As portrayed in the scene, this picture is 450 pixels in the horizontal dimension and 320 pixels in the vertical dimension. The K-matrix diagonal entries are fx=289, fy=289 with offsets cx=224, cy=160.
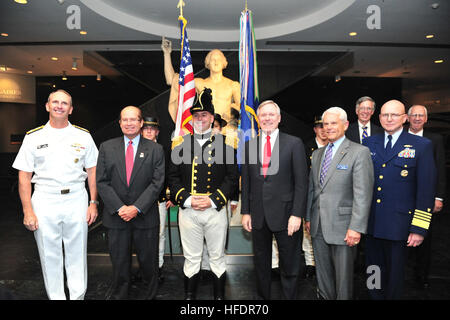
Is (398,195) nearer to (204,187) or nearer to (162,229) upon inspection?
(204,187)

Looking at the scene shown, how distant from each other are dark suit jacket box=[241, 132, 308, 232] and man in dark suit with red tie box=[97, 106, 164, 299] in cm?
78

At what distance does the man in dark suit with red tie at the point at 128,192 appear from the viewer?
2242 millimetres

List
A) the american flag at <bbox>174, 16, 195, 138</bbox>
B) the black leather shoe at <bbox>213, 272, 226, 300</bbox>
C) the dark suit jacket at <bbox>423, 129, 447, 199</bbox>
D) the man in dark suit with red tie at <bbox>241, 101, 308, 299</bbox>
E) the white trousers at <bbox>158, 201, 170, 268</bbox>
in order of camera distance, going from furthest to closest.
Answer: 1. the american flag at <bbox>174, 16, 195, 138</bbox>
2. the white trousers at <bbox>158, 201, 170, 268</bbox>
3. the dark suit jacket at <bbox>423, 129, 447, 199</bbox>
4. the black leather shoe at <bbox>213, 272, 226, 300</bbox>
5. the man in dark suit with red tie at <bbox>241, 101, 308, 299</bbox>

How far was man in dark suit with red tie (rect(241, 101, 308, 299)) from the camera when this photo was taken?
2098 millimetres

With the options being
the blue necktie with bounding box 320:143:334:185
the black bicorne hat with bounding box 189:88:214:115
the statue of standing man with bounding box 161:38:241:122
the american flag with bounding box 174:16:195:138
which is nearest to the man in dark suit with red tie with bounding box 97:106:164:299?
the black bicorne hat with bounding box 189:88:214:115

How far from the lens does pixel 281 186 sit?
2.11 metres

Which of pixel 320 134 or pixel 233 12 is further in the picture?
pixel 233 12

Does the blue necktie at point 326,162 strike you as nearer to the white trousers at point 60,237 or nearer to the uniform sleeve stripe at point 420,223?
the uniform sleeve stripe at point 420,223

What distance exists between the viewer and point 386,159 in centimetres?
204

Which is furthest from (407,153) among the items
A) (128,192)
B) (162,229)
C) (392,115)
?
(162,229)

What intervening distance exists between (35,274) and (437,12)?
6.87m

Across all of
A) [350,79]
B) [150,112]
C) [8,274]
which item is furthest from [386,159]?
[350,79]

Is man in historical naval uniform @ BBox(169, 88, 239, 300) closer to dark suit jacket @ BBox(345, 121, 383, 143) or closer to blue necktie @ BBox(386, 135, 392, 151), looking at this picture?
blue necktie @ BBox(386, 135, 392, 151)

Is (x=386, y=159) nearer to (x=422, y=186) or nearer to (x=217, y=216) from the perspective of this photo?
(x=422, y=186)
